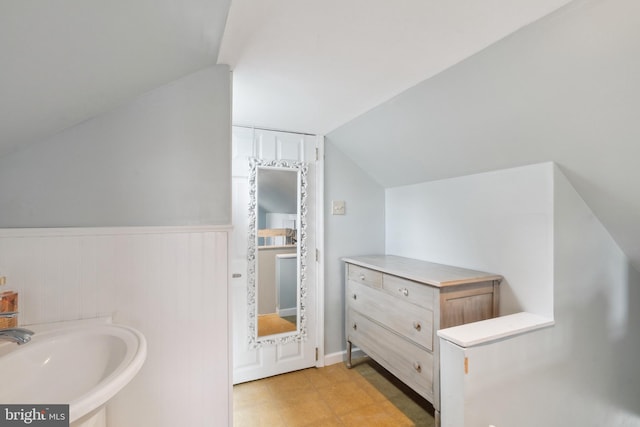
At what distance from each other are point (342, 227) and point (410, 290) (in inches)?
39.7

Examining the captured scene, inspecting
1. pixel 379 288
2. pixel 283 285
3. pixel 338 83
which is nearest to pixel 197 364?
pixel 283 285

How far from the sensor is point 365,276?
230cm

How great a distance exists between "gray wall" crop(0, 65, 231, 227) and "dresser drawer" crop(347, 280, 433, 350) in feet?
4.12

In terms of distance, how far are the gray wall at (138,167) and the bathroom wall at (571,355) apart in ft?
4.75

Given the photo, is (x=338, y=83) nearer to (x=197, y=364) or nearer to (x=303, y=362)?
(x=197, y=364)

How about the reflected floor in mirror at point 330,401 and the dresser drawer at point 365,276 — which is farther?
the dresser drawer at point 365,276

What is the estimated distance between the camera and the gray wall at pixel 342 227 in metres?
2.65

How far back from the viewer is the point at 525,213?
1.70 meters

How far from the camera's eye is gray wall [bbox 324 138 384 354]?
2.65 metres

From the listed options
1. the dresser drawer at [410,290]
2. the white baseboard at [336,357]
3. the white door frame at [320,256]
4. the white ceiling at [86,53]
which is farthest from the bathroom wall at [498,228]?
the white ceiling at [86,53]

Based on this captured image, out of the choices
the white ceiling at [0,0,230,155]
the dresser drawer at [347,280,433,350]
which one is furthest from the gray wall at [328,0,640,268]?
the white ceiling at [0,0,230,155]

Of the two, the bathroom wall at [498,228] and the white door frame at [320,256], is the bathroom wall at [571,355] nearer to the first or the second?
the bathroom wall at [498,228]

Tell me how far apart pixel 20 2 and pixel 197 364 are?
1397 mm

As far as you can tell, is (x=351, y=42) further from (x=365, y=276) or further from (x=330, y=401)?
(x=330, y=401)
